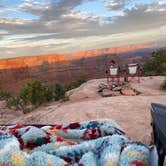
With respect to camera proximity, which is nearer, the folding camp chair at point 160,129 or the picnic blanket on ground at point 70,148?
the folding camp chair at point 160,129

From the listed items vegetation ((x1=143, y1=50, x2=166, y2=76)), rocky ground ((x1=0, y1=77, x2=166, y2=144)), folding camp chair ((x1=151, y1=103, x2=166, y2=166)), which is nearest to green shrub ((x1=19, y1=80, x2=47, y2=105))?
rocky ground ((x1=0, y1=77, x2=166, y2=144))

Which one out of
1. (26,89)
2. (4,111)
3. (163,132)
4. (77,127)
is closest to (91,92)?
(26,89)

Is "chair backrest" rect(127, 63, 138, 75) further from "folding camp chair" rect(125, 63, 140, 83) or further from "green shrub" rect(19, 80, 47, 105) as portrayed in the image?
"green shrub" rect(19, 80, 47, 105)

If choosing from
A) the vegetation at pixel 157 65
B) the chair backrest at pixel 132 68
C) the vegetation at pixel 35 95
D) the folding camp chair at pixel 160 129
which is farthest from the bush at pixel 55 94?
the folding camp chair at pixel 160 129

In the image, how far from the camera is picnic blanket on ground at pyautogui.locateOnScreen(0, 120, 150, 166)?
5.48 feet

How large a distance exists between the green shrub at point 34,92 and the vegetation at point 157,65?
20.1 feet

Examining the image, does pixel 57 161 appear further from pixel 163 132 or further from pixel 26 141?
pixel 163 132

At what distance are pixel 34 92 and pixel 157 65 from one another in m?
7.53

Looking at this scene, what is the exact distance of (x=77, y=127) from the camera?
2.28 m

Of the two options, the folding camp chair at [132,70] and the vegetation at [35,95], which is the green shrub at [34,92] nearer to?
the vegetation at [35,95]

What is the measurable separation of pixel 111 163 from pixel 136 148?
17cm

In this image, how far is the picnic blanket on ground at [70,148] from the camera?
167 centimetres

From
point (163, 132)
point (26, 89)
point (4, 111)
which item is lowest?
point (4, 111)

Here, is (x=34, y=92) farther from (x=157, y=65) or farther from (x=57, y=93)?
(x=157, y=65)
